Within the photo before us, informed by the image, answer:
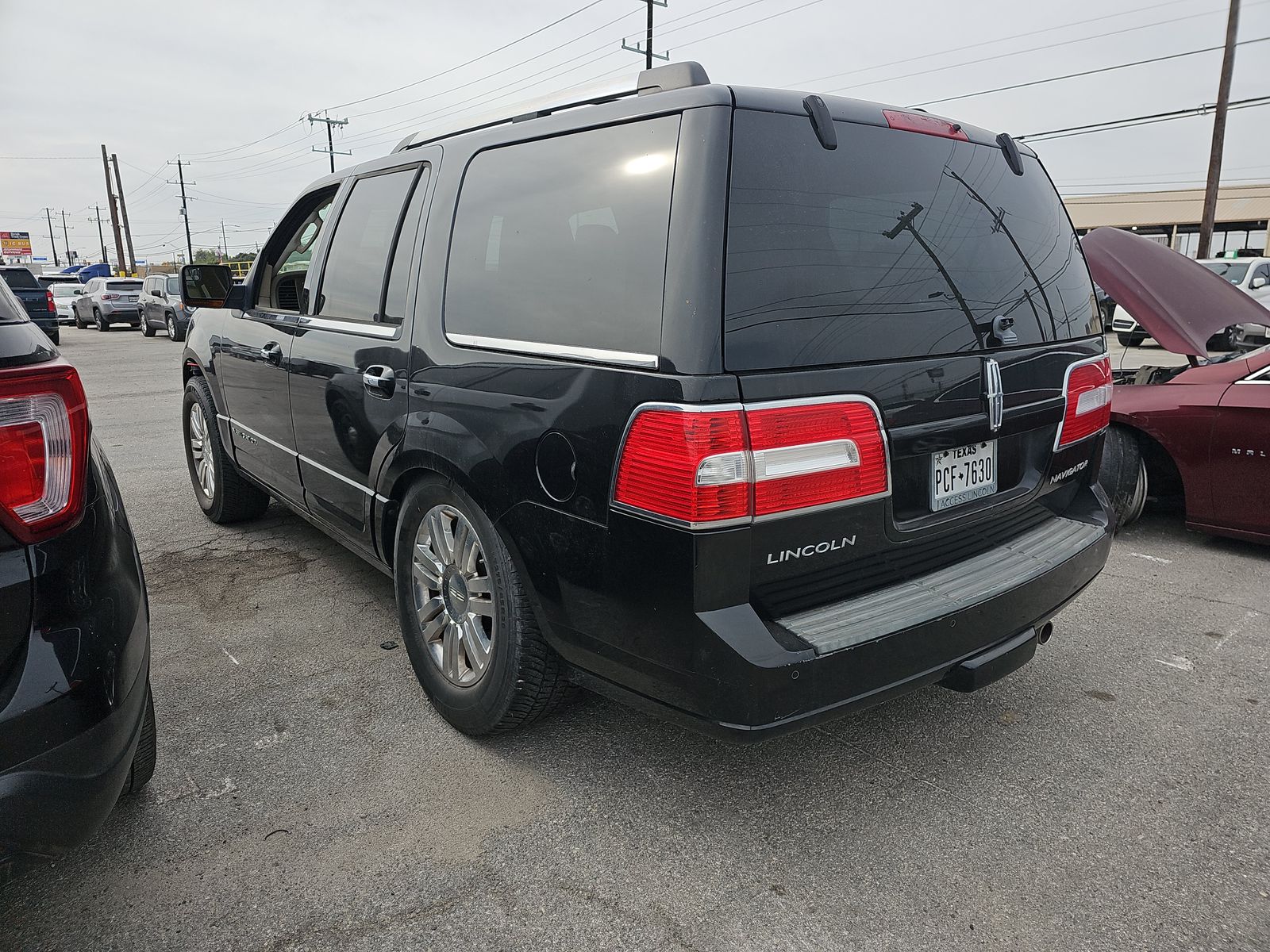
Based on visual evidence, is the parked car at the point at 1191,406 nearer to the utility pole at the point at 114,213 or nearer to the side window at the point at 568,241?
the side window at the point at 568,241

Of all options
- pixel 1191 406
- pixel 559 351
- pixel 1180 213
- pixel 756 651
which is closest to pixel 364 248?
pixel 559 351

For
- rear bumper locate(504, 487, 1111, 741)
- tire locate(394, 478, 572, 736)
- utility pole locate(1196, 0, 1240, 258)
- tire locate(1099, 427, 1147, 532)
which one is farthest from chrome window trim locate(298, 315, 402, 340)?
utility pole locate(1196, 0, 1240, 258)

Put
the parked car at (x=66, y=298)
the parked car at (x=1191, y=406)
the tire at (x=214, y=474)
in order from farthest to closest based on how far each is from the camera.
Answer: the parked car at (x=66, y=298) → the tire at (x=214, y=474) → the parked car at (x=1191, y=406)

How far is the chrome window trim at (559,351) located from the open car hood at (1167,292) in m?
3.47

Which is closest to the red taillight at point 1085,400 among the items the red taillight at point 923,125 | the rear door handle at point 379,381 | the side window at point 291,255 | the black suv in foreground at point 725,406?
the black suv in foreground at point 725,406

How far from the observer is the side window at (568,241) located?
6.72ft

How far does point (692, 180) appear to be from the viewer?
197 cm

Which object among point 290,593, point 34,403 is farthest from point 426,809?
point 290,593

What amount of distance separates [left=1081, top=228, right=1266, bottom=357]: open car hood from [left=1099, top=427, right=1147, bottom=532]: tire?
57 cm

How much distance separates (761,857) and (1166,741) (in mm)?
1517

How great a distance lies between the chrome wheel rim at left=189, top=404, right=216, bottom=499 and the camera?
16.4 ft

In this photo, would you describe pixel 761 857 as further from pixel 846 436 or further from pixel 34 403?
pixel 34 403

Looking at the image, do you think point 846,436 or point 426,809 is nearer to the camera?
point 846,436

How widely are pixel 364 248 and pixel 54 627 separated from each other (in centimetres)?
205
